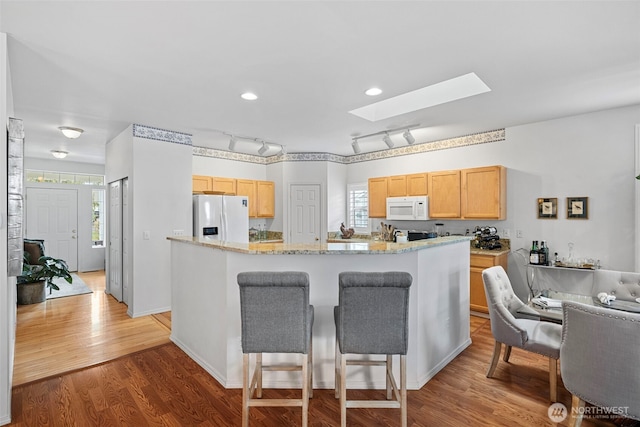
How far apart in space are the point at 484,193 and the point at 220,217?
12.9ft

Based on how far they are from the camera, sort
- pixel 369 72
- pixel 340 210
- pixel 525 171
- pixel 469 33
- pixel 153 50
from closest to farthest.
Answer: pixel 469 33, pixel 153 50, pixel 369 72, pixel 525 171, pixel 340 210

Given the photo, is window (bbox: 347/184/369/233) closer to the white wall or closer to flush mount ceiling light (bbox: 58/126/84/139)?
flush mount ceiling light (bbox: 58/126/84/139)

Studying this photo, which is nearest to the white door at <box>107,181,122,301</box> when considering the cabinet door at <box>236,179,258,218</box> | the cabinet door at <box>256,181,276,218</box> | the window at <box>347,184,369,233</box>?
the cabinet door at <box>236,179,258,218</box>

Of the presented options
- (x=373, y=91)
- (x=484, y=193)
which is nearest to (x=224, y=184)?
(x=373, y=91)

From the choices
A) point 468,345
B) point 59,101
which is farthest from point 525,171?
point 59,101

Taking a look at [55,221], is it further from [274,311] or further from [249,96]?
[274,311]

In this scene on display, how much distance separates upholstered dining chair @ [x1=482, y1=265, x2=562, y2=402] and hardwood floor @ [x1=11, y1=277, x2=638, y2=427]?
0.83ft

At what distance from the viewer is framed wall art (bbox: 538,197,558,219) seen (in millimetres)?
4070

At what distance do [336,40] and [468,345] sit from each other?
10.3 ft

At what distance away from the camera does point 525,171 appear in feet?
14.2

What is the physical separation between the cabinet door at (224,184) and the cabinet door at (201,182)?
0.25 feet

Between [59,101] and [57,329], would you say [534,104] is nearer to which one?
[59,101]

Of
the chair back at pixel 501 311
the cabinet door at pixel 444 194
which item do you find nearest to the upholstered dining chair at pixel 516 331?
the chair back at pixel 501 311

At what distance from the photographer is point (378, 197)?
227 inches
